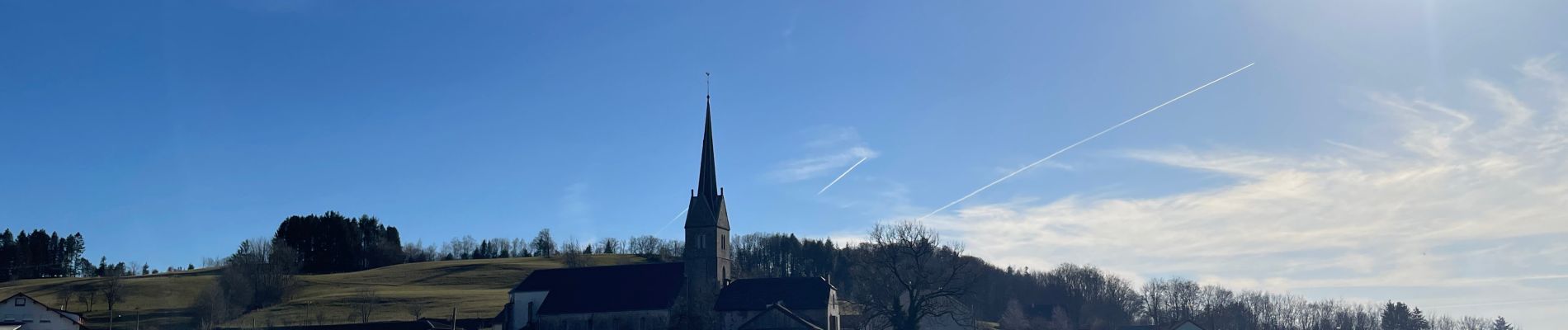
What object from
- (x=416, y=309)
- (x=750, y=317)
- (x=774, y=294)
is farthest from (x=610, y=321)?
(x=416, y=309)

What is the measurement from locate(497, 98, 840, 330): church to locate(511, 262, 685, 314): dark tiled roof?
0.06 meters

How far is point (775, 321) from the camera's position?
70.4 m

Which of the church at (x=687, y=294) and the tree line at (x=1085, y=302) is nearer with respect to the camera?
the church at (x=687, y=294)

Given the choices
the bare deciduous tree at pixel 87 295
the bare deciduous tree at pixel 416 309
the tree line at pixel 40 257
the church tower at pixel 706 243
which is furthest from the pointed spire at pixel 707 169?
the tree line at pixel 40 257

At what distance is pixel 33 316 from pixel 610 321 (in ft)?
153

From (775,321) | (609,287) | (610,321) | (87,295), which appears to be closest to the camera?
(775,321)

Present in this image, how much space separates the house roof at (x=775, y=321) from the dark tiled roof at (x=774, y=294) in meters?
2.71

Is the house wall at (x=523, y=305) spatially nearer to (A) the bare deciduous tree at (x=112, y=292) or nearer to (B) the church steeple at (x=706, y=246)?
(B) the church steeple at (x=706, y=246)

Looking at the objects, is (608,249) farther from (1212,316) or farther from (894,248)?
(894,248)

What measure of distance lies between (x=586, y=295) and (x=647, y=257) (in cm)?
7146

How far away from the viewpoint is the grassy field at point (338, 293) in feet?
332

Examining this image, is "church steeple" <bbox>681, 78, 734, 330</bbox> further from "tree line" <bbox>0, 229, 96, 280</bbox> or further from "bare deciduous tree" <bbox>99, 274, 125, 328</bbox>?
"tree line" <bbox>0, 229, 96, 280</bbox>

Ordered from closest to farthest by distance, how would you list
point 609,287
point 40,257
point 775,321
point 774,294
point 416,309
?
point 775,321, point 774,294, point 609,287, point 416,309, point 40,257

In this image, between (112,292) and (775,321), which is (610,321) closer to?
(775,321)
